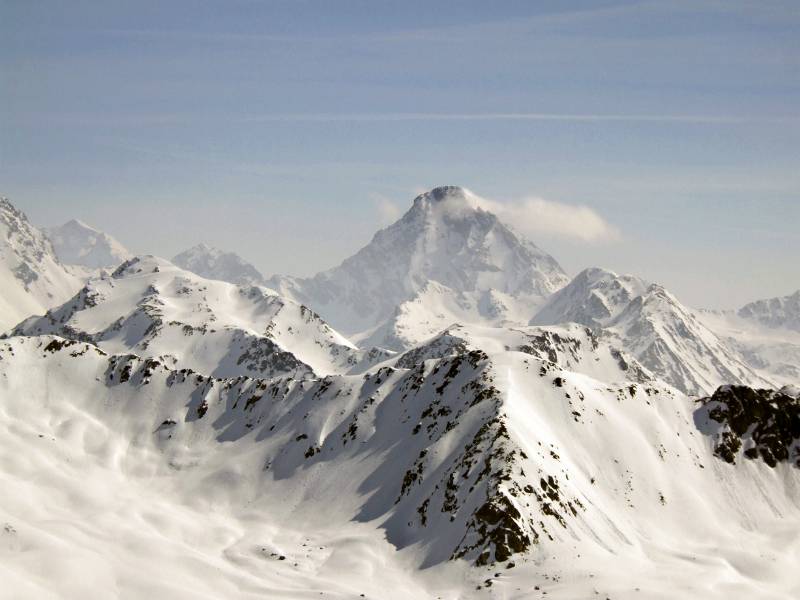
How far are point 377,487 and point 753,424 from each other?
235 feet

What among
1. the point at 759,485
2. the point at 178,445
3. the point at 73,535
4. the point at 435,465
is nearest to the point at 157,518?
the point at 73,535

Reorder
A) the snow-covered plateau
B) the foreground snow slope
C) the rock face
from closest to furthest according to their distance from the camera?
the snow-covered plateau < the foreground snow slope < the rock face

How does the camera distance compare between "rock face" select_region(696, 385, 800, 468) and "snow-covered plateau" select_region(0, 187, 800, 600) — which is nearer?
"snow-covered plateau" select_region(0, 187, 800, 600)

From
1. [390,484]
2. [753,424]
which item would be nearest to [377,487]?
[390,484]

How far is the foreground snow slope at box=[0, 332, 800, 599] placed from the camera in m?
96.9

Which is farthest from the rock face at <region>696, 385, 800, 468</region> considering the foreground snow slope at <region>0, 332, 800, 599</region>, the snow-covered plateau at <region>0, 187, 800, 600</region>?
the foreground snow slope at <region>0, 332, 800, 599</region>

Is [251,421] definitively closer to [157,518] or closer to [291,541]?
[157,518]

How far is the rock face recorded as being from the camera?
13838cm

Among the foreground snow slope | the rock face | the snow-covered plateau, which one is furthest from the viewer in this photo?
the rock face

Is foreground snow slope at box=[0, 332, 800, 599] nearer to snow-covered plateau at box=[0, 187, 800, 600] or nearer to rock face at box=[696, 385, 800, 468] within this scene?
snow-covered plateau at box=[0, 187, 800, 600]

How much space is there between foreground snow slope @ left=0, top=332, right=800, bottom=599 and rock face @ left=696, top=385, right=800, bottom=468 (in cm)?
195

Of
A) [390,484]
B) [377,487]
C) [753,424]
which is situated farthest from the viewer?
[753,424]

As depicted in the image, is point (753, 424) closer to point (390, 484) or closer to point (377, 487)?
point (390, 484)

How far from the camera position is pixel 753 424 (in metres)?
143
